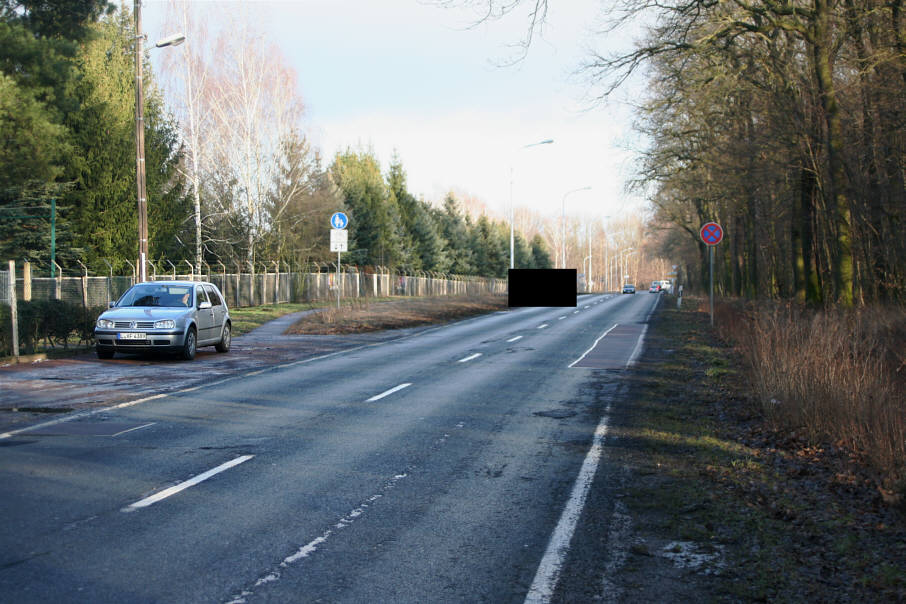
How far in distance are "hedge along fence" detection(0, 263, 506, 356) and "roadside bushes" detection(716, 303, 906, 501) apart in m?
14.8

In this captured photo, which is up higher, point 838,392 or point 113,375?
point 838,392

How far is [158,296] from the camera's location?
62.3ft

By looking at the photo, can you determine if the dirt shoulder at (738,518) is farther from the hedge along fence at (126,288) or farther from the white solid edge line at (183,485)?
the hedge along fence at (126,288)

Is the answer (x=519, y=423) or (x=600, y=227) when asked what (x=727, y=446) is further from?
(x=600, y=227)

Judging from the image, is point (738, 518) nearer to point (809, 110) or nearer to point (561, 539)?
point (561, 539)

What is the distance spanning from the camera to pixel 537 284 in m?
56.2

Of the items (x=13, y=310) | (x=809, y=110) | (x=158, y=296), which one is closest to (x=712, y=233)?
(x=809, y=110)

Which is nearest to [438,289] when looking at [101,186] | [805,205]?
[101,186]

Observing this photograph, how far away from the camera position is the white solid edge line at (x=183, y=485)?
637cm

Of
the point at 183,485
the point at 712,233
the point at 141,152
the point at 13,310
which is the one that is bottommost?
the point at 183,485

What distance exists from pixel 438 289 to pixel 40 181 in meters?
50.8

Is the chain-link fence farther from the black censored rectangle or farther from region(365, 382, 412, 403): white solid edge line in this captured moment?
the black censored rectangle

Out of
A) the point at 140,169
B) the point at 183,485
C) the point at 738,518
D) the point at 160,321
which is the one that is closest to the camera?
the point at 738,518

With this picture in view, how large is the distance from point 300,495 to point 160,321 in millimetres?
12167
